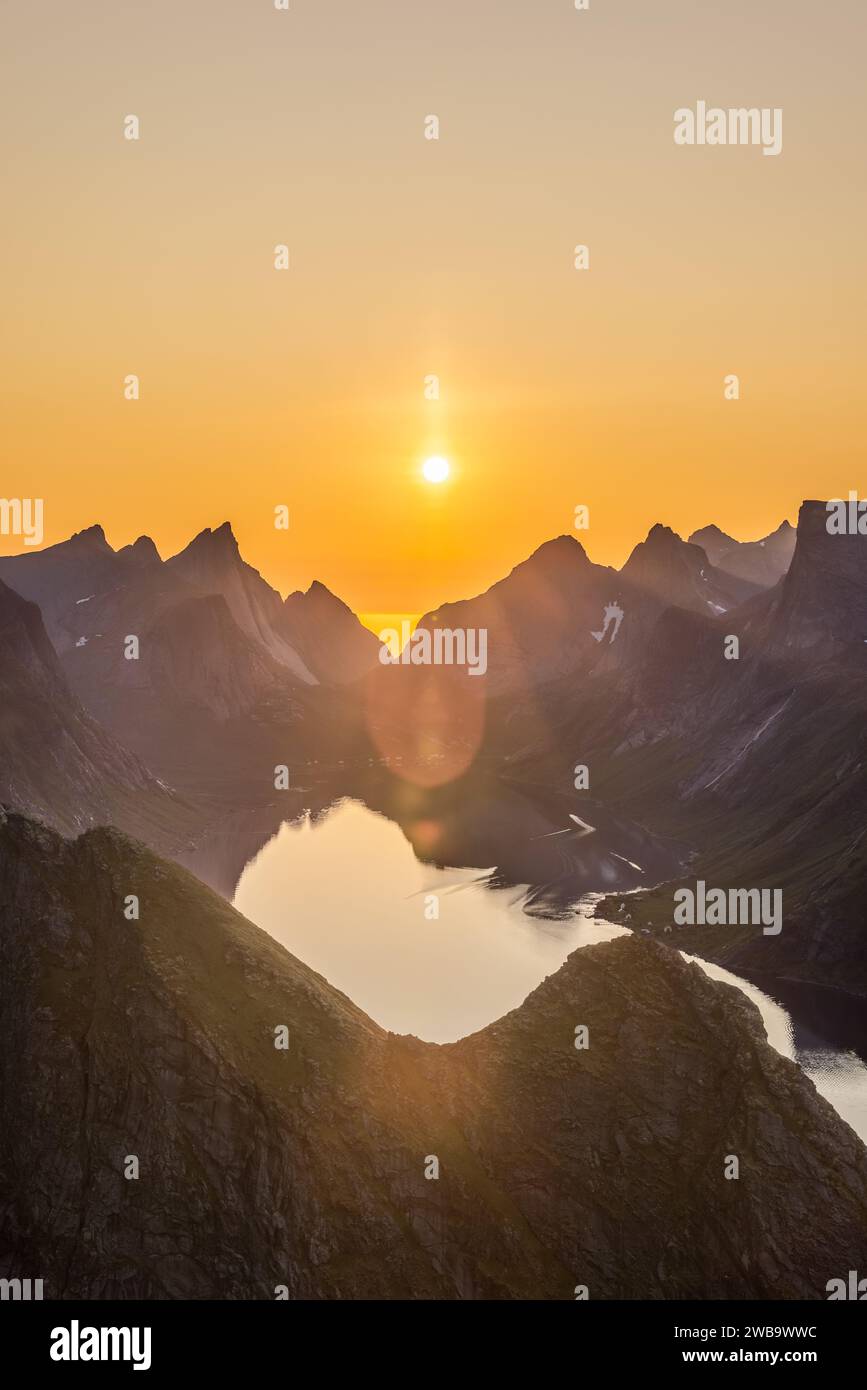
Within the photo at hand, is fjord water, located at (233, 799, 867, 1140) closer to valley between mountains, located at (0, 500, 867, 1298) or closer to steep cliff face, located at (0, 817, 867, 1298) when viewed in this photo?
steep cliff face, located at (0, 817, 867, 1298)

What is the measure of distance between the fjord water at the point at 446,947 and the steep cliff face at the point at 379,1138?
39630 mm

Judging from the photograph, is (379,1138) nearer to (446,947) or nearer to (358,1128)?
(358,1128)

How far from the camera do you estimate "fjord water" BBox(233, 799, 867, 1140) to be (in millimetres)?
109562

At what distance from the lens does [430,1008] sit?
117 metres

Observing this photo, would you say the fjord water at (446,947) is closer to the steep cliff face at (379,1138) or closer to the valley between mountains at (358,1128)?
the steep cliff face at (379,1138)

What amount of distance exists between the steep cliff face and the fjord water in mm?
39630

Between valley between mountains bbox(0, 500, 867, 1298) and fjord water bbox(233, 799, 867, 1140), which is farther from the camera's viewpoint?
fjord water bbox(233, 799, 867, 1140)

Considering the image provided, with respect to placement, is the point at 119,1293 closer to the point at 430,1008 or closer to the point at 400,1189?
the point at 400,1189

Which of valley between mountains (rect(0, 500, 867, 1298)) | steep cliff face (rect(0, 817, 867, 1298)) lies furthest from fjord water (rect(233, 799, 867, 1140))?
valley between mountains (rect(0, 500, 867, 1298))

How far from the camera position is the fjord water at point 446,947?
359 feet

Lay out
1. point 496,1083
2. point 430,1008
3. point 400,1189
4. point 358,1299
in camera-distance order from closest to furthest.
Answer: point 358,1299
point 400,1189
point 496,1083
point 430,1008

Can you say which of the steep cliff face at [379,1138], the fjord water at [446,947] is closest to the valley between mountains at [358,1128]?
the steep cliff face at [379,1138]

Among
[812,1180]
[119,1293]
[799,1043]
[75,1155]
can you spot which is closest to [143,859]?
[75,1155]

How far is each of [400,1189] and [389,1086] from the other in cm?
491
